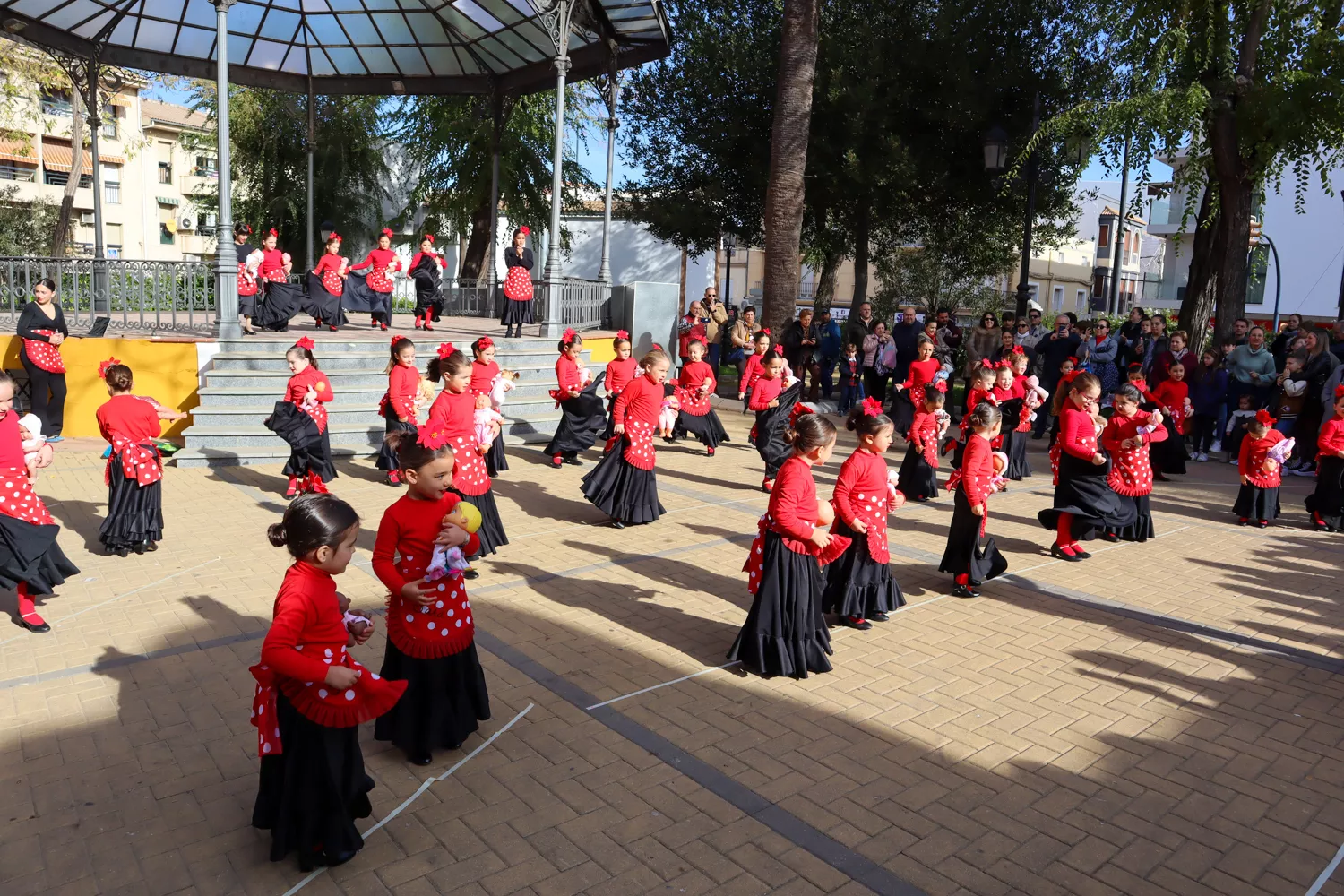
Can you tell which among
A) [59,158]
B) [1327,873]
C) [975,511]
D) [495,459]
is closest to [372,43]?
[495,459]

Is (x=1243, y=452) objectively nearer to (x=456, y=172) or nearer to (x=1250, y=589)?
(x=1250, y=589)

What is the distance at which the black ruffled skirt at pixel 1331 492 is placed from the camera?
33.2ft

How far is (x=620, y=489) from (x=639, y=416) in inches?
29.8

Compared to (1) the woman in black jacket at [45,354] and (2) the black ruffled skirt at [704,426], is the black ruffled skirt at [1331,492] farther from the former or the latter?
(1) the woman in black jacket at [45,354]

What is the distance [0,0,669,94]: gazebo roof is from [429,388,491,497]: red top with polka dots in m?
10.2

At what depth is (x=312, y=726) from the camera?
380 cm

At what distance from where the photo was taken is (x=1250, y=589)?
26.5 ft

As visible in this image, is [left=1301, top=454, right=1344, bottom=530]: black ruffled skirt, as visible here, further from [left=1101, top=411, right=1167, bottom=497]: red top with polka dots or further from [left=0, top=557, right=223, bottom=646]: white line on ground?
[left=0, top=557, right=223, bottom=646]: white line on ground

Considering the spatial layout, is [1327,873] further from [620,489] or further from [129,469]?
[129,469]

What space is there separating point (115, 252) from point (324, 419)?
4900 cm

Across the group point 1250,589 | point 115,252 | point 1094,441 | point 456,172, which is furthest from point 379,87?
point 115,252

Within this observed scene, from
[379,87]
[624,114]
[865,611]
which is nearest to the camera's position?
[865,611]

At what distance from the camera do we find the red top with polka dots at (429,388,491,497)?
760cm

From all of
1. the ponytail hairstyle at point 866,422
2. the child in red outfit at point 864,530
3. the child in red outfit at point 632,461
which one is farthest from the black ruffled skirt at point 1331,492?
the child in red outfit at point 632,461
